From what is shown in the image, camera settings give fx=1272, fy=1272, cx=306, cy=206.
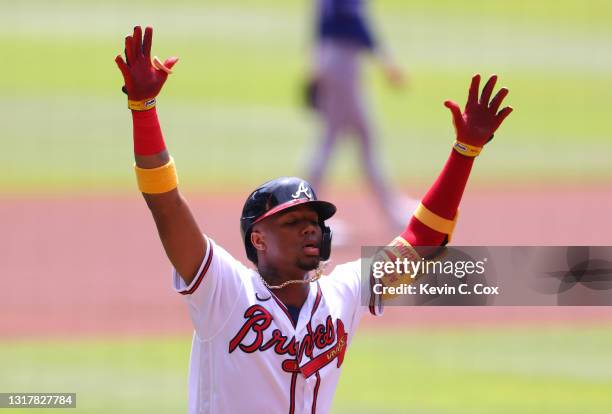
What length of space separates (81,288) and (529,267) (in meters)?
5.66

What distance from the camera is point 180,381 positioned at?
7.65m

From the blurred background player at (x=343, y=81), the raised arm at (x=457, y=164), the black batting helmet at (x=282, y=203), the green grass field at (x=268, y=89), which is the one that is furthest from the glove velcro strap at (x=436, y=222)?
the green grass field at (x=268, y=89)

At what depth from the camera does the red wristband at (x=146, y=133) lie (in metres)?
3.77

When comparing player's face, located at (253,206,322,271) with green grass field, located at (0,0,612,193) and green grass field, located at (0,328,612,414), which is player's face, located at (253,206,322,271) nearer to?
green grass field, located at (0,328,612,414)

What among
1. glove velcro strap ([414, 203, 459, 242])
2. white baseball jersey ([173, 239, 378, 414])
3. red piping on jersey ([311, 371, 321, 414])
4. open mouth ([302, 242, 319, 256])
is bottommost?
red piping on jersey ([311, 371, 321, 414])

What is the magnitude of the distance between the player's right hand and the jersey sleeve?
509 millimetres

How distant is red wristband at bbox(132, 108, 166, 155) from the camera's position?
12.4 ft

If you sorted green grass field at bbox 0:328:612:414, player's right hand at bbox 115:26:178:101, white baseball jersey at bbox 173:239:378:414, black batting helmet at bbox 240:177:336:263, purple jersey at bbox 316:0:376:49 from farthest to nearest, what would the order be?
1. purple jersey at bbox 316:0:376:49
2. green grass field at bbox 0:328:612:414
3. black batting helmet at bbox 240:177:336:263
4. white baseball jersey at bbox 173:239:378:414
5. player's right hand at bbox 115:26:178:101

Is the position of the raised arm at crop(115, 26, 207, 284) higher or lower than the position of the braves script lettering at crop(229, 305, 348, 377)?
higher

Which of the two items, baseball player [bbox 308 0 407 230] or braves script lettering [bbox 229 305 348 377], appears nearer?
braves script lettering [bbox 229 305 348 377]

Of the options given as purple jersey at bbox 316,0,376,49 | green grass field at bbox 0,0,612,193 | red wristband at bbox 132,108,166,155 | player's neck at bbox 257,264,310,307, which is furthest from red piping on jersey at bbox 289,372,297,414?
green grass field at bbox 0,0,612,193

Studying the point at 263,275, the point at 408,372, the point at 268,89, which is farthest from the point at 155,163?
the point at 268,89

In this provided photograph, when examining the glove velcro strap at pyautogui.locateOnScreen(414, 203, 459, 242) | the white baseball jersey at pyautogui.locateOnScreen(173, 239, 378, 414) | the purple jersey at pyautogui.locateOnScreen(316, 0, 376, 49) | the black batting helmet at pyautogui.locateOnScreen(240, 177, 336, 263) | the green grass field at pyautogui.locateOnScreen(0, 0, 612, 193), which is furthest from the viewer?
the green grass field at pyautogui.locateOnScreen(0, 0, 612, 193)

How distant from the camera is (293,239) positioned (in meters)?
4.01
